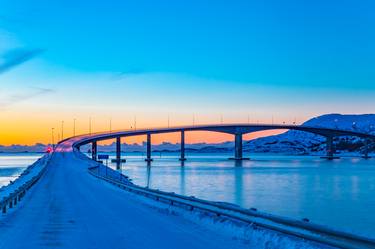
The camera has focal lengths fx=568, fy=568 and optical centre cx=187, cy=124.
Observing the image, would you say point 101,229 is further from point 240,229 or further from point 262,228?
point 262,228

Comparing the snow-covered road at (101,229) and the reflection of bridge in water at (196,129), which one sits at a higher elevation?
the reflection of bridge in water at (196,129)

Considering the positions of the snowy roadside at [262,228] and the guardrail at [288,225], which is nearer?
the guardrail at [288,225]

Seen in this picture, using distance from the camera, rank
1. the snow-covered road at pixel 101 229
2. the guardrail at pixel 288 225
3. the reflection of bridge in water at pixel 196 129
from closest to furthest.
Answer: the guardrail at pixel 288 225, the snow-covered road at pixel 101 229, the reflection of bridge in water at pixel 196 129

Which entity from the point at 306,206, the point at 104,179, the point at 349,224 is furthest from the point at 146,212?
the point at 104,179

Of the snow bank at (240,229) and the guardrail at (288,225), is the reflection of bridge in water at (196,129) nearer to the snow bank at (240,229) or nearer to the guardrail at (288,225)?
the snow bank at (240,229)

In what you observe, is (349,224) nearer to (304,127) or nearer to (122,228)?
(122,228)

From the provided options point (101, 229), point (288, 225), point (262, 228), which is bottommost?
point (101, 229)

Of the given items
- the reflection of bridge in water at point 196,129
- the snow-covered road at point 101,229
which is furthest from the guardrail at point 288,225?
the reflection of bridge in water at point 196,129

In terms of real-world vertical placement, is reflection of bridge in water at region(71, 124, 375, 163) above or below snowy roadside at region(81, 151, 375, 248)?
above

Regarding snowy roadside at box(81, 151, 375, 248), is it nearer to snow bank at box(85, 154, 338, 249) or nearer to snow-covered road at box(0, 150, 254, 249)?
snow bank at box(85, 154, 338, 249)

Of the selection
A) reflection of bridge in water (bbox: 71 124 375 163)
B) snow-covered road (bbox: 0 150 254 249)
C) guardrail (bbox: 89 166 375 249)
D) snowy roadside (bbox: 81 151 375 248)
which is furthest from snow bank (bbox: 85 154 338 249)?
reflection of bridge in water (bbox: 71 124 375 163)

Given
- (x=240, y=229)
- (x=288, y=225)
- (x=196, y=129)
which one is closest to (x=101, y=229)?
(x=240, y=229)

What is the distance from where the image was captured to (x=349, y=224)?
29.2 metres

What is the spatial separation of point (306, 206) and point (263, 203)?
3.44 metres
